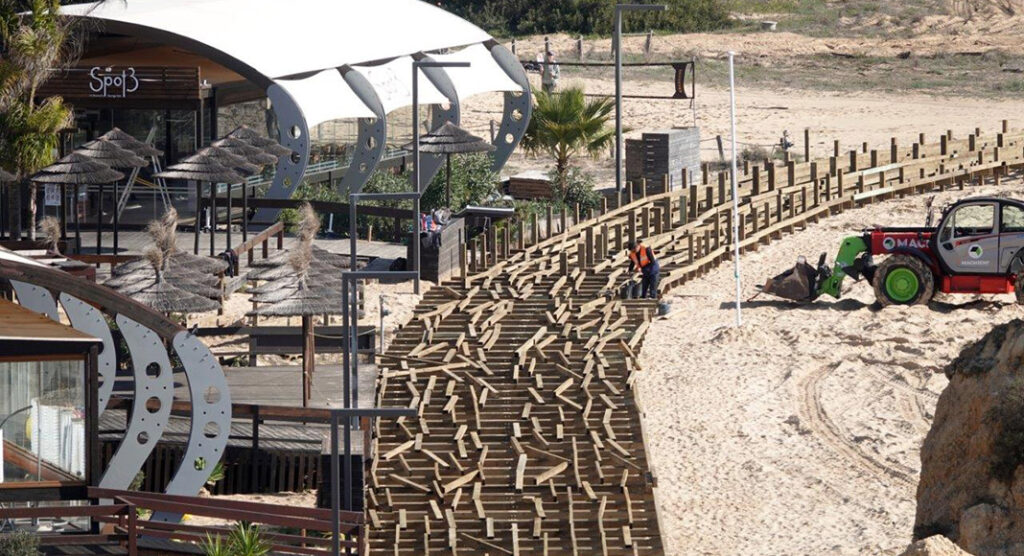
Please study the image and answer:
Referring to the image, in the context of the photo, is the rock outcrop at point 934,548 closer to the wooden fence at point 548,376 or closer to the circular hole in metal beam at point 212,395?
the wooden fence at point 548,376

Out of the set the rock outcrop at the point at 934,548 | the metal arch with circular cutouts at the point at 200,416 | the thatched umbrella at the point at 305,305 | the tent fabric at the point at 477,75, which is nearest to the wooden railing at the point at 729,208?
the thatched umbrella at the point at 305,305

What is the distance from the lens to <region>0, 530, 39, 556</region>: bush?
20.4 metres

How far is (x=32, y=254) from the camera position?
95.7 ft

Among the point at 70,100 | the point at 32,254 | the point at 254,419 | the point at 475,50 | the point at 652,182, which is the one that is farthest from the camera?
the point at 475,50

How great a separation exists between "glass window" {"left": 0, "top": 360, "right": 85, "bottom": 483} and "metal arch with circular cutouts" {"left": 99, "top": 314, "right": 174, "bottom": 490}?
179 cm

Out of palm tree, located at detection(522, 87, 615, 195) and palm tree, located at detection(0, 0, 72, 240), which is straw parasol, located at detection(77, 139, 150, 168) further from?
palm tree, located at detection(522, 87, 615, 195)

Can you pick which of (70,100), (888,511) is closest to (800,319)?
(888,511)

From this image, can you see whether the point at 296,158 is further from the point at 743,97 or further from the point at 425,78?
the point at 743,97

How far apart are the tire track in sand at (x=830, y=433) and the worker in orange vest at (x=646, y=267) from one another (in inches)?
163

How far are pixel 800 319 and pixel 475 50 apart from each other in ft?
76.7

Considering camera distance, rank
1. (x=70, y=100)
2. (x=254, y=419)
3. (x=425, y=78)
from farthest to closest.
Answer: (x=425, y=78), (x=70, y=100), (x=254, y=419)

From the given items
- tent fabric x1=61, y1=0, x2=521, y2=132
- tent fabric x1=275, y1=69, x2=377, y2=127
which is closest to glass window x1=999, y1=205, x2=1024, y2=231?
tent fabric x1=275, y1=69, x2=377, y2=127

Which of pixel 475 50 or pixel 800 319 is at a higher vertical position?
pixel 475 50

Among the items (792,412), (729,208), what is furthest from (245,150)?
(792,412)
